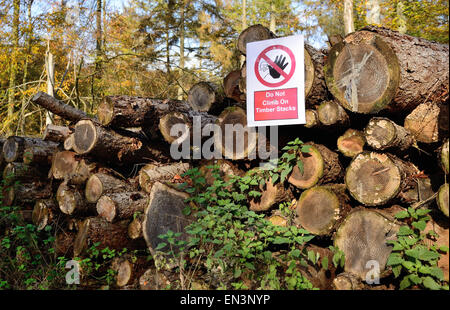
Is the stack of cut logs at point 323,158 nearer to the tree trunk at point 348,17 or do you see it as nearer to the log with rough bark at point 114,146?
the log with rough bark at point 114,146

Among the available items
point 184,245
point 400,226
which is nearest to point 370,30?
point 400,226

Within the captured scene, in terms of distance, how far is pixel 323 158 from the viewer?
3.59m

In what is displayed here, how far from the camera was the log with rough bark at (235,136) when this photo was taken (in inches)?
153

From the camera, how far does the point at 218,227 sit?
3.42 metres

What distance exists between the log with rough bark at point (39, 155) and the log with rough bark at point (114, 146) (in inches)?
47.1

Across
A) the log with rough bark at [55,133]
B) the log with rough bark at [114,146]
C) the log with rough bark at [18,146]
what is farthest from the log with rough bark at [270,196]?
the log with rough bark at [18,146]

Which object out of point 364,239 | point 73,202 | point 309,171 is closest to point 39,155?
point 73,202

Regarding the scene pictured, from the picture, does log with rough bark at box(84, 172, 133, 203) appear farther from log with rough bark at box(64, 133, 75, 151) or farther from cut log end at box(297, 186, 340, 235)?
cut log end at box(297, 186, 340, 235)

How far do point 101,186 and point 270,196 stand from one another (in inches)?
85.9

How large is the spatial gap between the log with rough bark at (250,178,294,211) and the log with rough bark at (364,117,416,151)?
1049mm

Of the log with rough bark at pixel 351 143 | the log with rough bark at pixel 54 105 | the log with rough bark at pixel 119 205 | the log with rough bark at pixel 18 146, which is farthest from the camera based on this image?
the log with rough bark at pixel 18 146

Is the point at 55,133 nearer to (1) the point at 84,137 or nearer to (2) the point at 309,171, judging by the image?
(1) the point at 84,137
